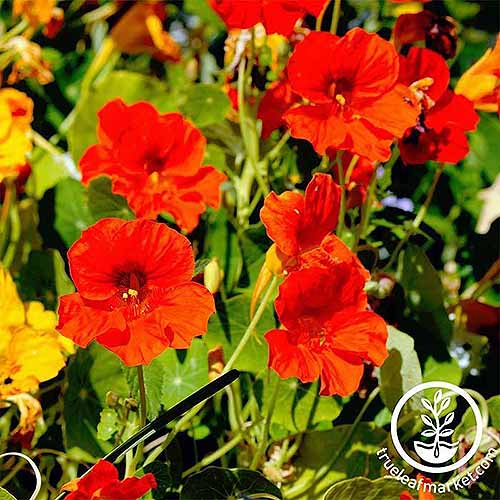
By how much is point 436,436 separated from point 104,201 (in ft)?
1.34

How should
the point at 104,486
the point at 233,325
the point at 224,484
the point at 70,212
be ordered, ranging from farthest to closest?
1. the point at 70,212
2. the point at 233,325
3. the point at 224,484
4. the point at 104,486

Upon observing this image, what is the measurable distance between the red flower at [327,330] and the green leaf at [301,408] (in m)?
0.13

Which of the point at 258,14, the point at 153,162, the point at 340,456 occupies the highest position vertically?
the point at 258,14

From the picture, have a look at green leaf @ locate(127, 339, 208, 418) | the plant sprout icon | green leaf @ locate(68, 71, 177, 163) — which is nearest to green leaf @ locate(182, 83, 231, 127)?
green leaf @ locate(68, 71, 177, 163)

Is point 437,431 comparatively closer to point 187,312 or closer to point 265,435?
point 265,435

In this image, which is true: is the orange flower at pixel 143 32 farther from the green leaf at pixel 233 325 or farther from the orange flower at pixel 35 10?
the green leaf at pixel 233 325

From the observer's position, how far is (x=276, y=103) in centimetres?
82

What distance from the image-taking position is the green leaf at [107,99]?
3.16 feet

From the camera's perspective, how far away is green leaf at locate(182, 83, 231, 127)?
3.14 feet

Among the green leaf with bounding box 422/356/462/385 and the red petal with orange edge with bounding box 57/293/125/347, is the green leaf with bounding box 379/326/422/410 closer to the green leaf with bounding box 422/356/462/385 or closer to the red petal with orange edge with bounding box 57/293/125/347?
the green leaf with bounding box 422/356/462/385

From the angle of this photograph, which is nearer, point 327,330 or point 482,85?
point 327,330

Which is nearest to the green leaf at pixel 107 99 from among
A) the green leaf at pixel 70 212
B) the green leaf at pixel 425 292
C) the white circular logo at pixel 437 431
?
the green leaf at pixel 70 212

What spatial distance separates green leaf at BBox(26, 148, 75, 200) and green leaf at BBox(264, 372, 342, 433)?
41cm

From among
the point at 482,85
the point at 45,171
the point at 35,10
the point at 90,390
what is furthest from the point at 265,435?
the point at 35,10
